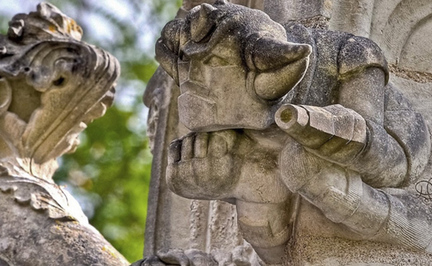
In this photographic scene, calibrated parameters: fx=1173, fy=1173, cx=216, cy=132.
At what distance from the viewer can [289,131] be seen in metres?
2.01

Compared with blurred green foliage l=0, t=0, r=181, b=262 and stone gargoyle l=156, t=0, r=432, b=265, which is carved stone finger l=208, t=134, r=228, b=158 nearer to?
stone gargoyle l=156, t=0, r=432, b=265

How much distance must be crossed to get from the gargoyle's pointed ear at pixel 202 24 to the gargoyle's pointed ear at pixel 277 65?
93 mm

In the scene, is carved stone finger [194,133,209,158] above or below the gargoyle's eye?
below

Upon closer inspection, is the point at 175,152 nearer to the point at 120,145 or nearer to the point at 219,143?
the point at 219,143

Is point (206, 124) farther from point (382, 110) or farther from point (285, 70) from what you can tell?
point (382, 110)

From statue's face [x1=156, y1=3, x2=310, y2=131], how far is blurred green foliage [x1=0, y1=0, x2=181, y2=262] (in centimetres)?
423

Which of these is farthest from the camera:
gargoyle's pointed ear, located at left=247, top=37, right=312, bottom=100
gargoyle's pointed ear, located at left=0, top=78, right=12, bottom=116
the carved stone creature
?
gargoyle's pointed ear, located at left=0, top=78, right=12, bottom=116

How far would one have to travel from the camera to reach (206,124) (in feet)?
7.09

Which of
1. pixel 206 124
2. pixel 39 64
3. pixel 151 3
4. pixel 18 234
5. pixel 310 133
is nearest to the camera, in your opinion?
pixel 310 133

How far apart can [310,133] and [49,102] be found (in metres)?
1.30

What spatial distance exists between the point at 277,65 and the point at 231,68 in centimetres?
10

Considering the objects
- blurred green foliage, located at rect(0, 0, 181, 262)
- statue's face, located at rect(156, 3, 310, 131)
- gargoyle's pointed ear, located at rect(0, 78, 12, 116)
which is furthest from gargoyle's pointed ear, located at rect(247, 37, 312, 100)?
blurred green foliage, located at rect(0, 0, 181, 262)

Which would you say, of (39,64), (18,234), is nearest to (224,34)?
(18,234)

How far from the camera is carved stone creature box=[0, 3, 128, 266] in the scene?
2842 mm
